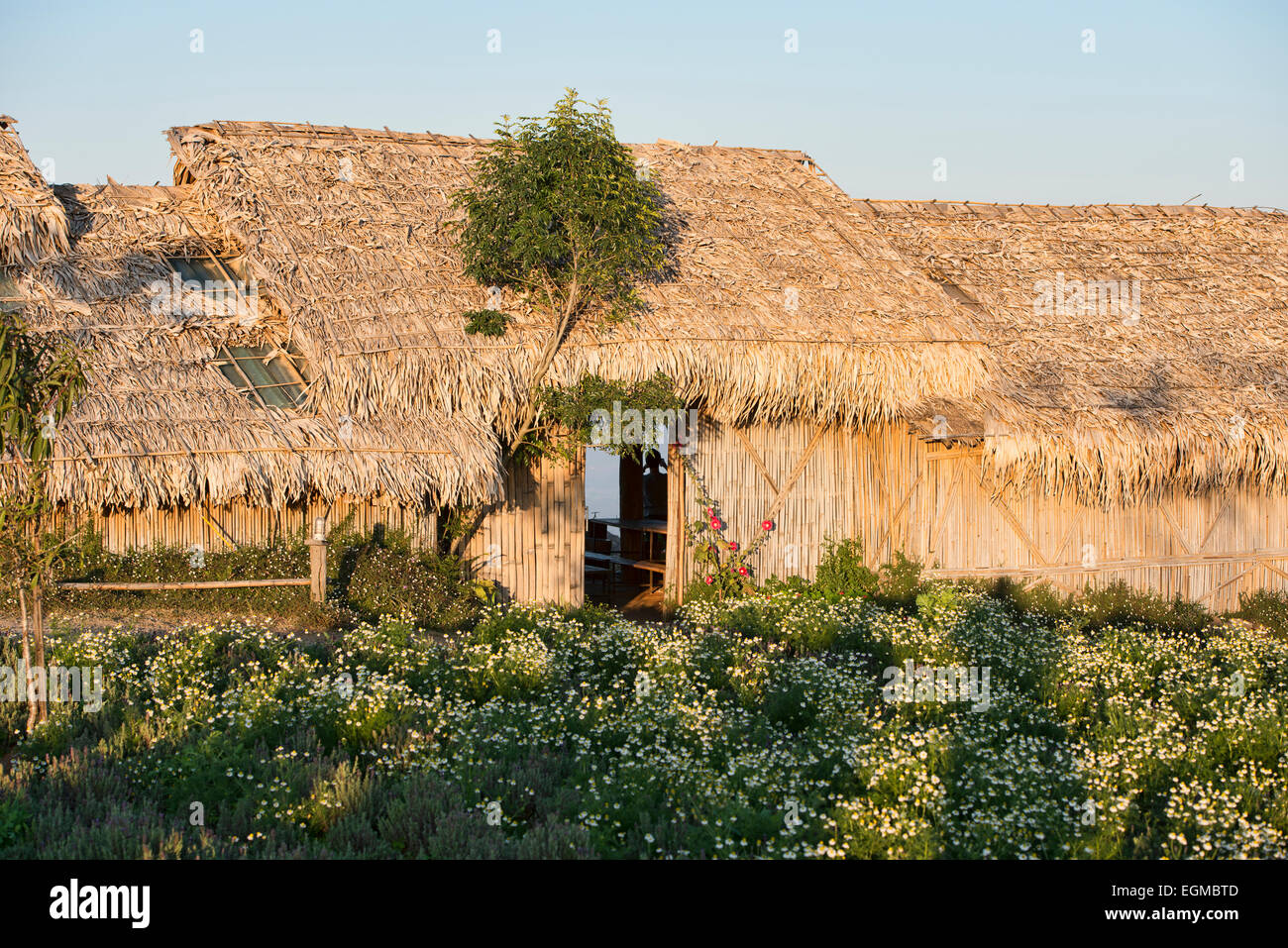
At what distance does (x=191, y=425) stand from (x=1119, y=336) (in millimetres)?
10225

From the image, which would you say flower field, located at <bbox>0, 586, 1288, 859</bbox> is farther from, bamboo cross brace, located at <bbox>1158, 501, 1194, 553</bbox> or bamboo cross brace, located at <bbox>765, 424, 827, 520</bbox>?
bamboo cross brace, located at <bbox>1158, 501, 1194, 553</bbox>

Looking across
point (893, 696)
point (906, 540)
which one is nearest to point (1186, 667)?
point (893, 696)

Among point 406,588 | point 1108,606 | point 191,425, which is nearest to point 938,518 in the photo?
point 1108,606

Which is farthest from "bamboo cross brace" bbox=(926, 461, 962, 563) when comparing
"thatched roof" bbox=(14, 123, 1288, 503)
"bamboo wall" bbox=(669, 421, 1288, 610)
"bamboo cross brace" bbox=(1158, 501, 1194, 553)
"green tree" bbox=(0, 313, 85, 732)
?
"green tree" bbox=(0, 313, 85, 732)

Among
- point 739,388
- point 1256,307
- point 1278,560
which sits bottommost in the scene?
point 1278,560

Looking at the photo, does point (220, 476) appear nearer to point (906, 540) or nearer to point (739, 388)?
point (739, 388)

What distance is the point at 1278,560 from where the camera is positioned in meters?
13.8

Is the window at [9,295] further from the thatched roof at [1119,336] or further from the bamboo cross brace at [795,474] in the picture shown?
the thatched roof at [1119,336]

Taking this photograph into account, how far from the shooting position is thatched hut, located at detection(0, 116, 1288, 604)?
32.7 feet

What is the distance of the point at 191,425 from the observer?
9.55m

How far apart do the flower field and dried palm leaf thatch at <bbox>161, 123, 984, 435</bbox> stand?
260cm

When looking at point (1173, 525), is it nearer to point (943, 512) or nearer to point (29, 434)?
point (943, 512)
